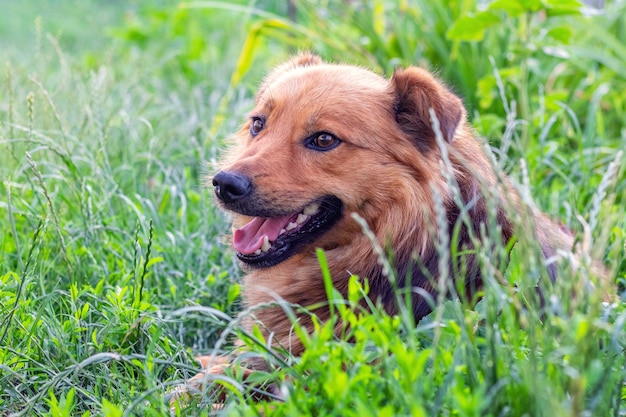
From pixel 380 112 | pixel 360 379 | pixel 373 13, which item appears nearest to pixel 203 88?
pixel 373 13

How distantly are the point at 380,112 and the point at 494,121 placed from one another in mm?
1630

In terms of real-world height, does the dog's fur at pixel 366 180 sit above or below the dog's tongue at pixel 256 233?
above

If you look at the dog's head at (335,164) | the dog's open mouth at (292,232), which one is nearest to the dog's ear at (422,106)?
the dog's head at (335,164)

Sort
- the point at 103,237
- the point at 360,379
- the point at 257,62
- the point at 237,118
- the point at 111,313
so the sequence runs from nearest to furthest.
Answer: the point at 360,379, the point at 111,313, the point at 103,237, the point at 237,118, the point at 257,62

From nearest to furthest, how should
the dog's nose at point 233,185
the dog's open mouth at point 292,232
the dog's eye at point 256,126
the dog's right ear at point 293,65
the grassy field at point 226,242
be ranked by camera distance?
1. the grassy field at point 226,242
2. the dog's nose at point 233,185
3. the dog's open mouth at point 292,232
4. the dog's eye at point 256,126
5. the dog's right ear at point 293,65

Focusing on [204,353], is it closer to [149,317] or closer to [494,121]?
[149,317]

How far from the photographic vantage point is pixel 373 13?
5172mm

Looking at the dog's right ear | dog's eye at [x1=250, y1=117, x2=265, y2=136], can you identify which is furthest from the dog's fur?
the dog's right ear

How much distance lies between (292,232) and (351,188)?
265 mm

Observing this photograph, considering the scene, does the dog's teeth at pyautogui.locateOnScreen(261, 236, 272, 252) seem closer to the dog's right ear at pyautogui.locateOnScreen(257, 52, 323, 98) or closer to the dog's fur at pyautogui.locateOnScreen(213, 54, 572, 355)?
the dog's fur at pyautogui.locateOnScreen(213, 54, 572, 355)

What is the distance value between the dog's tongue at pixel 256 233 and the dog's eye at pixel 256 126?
1.23 feet

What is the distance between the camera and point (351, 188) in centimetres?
254

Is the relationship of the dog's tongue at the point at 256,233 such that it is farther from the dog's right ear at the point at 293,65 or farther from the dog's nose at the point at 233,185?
the dog's right ear at the point at 293,65

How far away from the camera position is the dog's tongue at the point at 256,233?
104 inches
